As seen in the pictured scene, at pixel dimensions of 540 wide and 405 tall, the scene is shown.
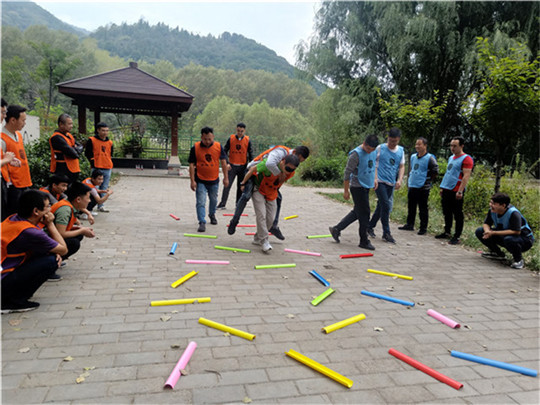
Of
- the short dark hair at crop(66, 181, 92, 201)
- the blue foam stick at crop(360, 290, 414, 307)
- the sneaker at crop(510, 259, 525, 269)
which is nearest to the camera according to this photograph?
the blue foam stick at crop(360, 290, 414, 307)

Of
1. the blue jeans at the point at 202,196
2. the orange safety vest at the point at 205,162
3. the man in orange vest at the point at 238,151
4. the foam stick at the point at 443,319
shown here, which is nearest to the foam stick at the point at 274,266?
the foam stick at the point at 443,319

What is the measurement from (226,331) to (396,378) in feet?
4.79

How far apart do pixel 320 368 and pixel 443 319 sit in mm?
1706

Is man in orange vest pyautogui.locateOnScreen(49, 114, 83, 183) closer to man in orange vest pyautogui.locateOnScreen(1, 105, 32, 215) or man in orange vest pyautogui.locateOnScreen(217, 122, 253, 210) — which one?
man in orange vest pyautogui.locateOnScreen(1, 105, 32, 215)

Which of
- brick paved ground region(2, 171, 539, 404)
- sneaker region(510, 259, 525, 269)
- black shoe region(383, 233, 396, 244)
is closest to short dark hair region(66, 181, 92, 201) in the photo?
brick paved ground region(2, 171, 539, 404)

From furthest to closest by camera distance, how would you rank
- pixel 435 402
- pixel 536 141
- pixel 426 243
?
pixel 536 141, pixel 426 243, pixel 435 402

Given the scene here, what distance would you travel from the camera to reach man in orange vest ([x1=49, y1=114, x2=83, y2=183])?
20.8 ft

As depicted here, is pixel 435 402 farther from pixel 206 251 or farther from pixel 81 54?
pixel 81 54

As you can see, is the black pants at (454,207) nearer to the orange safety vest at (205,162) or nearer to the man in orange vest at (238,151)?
the man in orange vest at (238,151)

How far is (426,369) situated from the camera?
111 inches

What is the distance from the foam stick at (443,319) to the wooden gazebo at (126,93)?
14399 millimetres

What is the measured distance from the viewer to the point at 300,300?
4098 millimetres

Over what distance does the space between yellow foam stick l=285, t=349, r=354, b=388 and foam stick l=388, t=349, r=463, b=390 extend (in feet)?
1.97

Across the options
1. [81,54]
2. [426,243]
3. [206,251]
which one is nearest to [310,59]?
[426,243]
